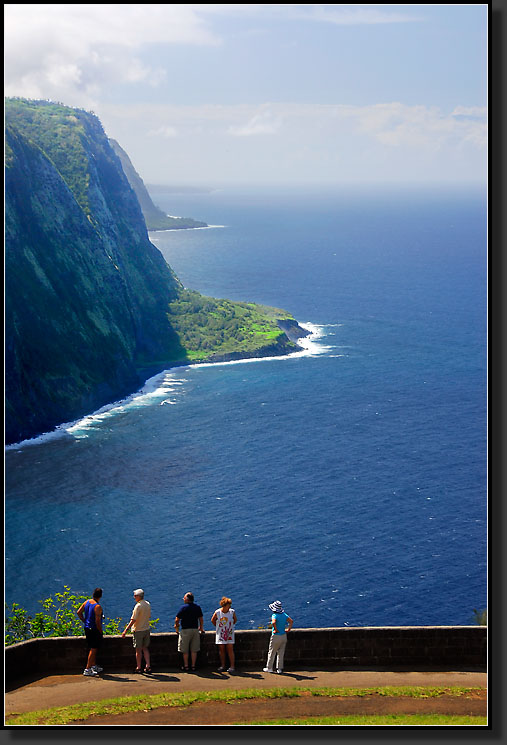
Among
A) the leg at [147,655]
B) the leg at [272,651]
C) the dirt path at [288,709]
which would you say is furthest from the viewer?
the leg at [147,655]

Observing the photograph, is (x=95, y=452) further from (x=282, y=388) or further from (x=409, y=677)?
(x=409, y=677)

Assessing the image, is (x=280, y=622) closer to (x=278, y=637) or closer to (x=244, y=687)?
(x=278, y=637)

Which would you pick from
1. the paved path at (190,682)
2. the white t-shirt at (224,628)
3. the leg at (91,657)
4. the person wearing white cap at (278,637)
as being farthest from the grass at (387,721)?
the leg at (91,657)

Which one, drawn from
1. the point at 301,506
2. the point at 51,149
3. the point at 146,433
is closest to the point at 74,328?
the point at 146,433

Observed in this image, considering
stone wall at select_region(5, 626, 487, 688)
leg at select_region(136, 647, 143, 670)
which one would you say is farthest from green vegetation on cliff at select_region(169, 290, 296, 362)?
leg at select_region(136, 647, 143, 670)

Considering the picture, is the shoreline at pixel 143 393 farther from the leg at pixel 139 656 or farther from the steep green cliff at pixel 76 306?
the leg at pixel 139 656

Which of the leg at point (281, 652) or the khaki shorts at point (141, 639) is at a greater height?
the khaki shorts at point (141, 639)
